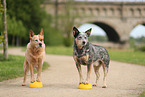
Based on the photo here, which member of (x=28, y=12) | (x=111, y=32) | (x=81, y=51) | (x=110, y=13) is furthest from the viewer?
(x=111, y=32)

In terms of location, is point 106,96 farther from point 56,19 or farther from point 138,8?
point 138,8

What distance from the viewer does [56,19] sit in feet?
172

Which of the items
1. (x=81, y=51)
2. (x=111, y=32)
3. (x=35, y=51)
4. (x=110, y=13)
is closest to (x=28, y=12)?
(x=110, y=13)

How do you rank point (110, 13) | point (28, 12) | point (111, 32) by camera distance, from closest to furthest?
point (28, 12) → point (110, 13) → point (111, 32)

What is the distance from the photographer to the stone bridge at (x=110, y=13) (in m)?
52.9

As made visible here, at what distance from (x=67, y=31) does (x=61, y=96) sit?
44.1 metres

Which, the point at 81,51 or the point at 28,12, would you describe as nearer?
the point at 81,51

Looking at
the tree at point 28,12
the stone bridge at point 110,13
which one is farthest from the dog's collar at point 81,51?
the stone bridge at point 110,13

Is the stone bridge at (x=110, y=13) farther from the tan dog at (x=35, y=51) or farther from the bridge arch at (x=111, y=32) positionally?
the tan dog at (x=35, y=51)

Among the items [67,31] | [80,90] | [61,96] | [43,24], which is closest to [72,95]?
[61,96]

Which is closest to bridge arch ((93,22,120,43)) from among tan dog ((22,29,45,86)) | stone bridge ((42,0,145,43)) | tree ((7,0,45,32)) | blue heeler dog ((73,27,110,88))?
stone bridge ((42,0,145,43))

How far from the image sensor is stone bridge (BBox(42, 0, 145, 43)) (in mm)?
52875

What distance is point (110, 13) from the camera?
5375cm

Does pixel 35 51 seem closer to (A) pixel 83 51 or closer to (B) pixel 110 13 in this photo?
(A) pixel 83 51
